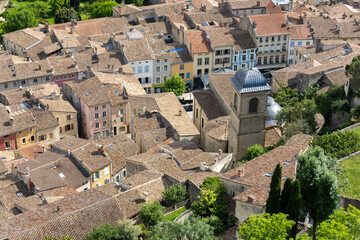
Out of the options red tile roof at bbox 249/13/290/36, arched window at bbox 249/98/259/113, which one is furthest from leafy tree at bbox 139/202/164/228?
red tile roof at bbox 249/13/290/36

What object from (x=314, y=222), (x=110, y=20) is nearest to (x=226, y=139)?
(x=314, y=222)

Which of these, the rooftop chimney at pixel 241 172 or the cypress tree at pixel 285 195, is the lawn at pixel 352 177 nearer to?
the cypress tree at pixel 285 195

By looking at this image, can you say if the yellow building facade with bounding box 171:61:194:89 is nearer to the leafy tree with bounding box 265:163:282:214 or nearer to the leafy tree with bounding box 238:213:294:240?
the leafy tree with bounding box 265:163:282:214

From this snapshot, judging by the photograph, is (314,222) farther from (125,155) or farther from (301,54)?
(301,54)

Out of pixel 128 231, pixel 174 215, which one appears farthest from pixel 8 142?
pixel 128 231

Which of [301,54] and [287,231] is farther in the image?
[301,54]

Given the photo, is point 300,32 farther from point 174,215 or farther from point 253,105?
point 174,215

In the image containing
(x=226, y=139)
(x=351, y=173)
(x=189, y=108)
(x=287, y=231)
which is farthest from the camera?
(x=189, y=108)
